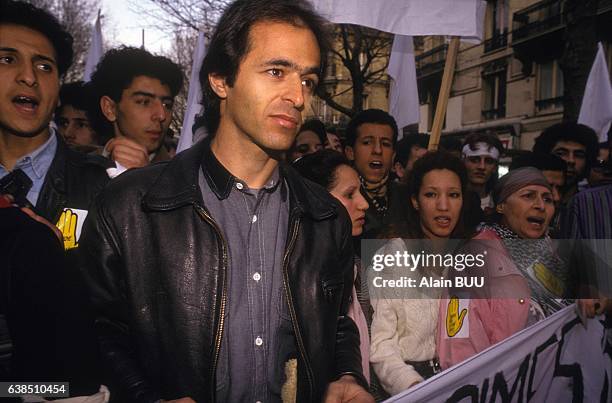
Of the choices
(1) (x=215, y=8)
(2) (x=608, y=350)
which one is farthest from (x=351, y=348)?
(1) (x=215, y=8)

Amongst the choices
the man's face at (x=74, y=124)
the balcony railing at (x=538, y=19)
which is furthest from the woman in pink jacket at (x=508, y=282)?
the balcony railing at (x=538, y=19)

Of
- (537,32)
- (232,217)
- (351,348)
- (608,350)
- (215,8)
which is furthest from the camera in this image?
(537,32)

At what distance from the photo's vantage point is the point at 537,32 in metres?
19.8

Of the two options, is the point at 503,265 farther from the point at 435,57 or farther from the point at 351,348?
the point at 435,57

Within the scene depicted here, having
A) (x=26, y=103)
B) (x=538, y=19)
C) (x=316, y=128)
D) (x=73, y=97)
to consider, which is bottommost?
(x=26, y=103)

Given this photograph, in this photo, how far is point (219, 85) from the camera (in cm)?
179

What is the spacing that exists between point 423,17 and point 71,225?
8.93ft

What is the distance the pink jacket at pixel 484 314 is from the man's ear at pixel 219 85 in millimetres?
1583

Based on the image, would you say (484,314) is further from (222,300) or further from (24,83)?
(24,83)

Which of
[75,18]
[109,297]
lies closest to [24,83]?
[109,297]

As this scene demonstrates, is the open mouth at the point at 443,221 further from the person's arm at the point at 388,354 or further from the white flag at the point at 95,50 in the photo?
the white flag at the point at 95,50

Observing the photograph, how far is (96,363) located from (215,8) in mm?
11708

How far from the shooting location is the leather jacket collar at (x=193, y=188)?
5.03 ft

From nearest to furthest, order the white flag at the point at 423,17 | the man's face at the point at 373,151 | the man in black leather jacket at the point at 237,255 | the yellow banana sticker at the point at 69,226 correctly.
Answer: the man in black leather jacket at the point at 237,255, the yellow banana sticker at the point at 69,226, the white flag at the point at 423,17, the man's face at the point at 373,151
